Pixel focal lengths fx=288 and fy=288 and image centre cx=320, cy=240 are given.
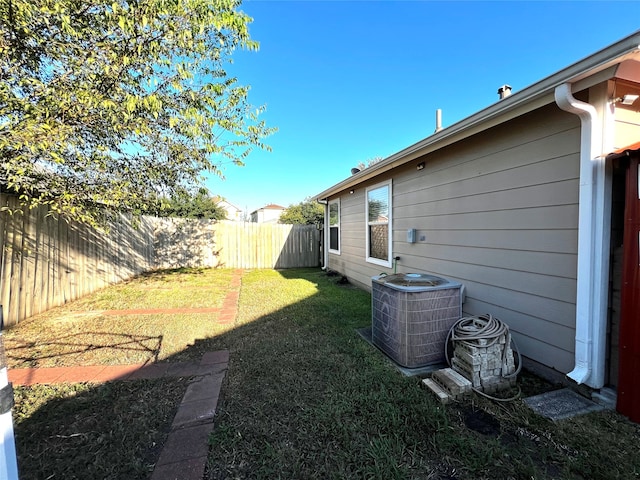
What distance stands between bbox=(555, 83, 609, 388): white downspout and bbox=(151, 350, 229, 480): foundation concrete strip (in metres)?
2.87

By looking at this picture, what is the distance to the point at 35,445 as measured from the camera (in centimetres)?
187

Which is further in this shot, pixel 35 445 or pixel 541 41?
pixel 541 41

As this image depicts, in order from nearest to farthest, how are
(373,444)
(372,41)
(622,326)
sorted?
(373,444), (622,326), (372,41)

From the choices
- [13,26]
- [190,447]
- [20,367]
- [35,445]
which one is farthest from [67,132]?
[190,447]

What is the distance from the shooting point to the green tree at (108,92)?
9.32 ft

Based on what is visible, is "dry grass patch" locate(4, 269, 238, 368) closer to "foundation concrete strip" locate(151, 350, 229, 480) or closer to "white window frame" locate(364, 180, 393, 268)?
"foundation concrete strip" locate(151, 350, 229, 480)

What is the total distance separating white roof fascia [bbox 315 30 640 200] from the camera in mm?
1897

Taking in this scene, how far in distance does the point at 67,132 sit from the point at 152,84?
48.2 inches

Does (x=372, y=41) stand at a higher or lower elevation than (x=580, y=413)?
higher

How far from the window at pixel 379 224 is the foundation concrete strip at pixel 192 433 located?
3.80 m

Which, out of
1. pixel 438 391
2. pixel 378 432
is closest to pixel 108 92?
pixel 378 432

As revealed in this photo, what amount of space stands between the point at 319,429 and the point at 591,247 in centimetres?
249

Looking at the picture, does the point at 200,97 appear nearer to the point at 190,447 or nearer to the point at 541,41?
the point at 190,447

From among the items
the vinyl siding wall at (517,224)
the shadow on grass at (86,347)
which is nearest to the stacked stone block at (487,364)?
the vinyl siding wall at (517,224)
